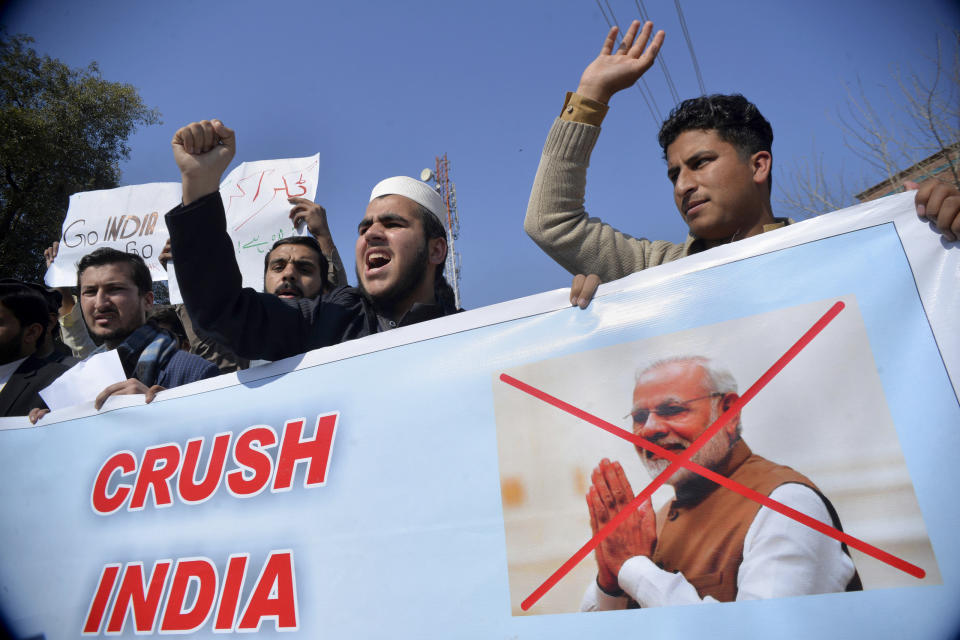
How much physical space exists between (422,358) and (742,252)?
78cm

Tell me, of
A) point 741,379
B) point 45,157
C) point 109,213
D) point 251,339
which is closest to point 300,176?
point 109,213

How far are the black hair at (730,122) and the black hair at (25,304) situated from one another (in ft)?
9.28

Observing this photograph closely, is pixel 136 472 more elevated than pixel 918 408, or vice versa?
pixel 136 472

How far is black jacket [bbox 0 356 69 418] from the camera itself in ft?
7.54

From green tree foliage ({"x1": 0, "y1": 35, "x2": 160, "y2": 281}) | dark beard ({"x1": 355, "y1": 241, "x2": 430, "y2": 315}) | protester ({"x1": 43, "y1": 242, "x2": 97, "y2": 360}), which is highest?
green tree foliage ({"x1": 0, "y1": 35, "x2": 160, "y2": 281})

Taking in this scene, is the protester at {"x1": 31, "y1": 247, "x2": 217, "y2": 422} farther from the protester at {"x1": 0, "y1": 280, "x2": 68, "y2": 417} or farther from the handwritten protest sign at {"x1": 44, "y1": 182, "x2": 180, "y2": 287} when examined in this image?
the handwritten protest sign at {"x1": 44, "y1": 182, "x2": 180, "y2": 287}

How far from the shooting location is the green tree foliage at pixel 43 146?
925cm

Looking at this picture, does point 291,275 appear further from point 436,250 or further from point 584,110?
point 584,110

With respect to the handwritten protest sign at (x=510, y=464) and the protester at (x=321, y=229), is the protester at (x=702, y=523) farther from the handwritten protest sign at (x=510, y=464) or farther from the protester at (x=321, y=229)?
the protester at (x=321, y=229)

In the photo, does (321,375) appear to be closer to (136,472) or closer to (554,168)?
(136,472)

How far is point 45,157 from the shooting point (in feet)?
31.3

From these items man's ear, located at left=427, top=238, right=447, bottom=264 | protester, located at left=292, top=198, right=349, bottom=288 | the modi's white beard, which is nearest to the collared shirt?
the modi's white beard

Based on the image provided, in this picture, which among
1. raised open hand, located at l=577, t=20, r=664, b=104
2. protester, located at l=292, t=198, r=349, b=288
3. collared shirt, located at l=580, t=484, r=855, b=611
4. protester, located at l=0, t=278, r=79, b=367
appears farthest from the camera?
protester, located at l=292, t=198, r=349, b=288

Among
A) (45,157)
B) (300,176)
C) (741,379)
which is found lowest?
(741,379)
